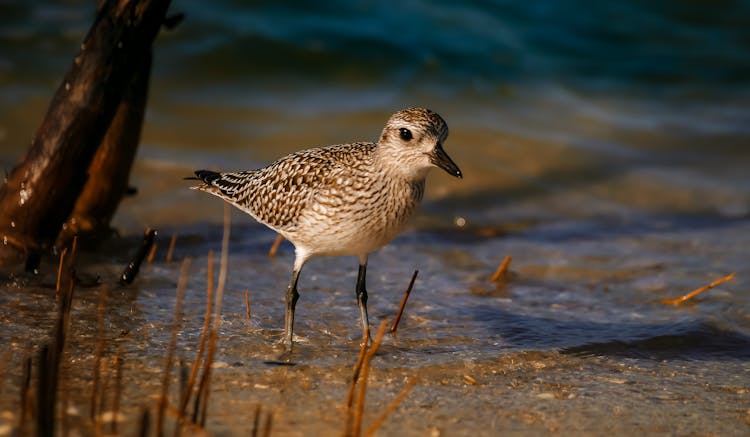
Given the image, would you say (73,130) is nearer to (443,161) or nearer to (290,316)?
(290,316)

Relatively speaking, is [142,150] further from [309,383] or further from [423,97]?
[309,383]

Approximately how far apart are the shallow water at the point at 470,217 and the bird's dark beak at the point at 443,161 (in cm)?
124

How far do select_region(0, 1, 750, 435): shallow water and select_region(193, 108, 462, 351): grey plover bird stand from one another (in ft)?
2.41

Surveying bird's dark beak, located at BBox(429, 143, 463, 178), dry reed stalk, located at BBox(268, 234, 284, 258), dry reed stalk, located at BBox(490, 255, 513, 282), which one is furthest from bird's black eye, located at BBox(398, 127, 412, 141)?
dry reed stalk, located at BBox(268, 234, 284, 258)

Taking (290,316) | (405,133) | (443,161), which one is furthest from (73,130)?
(443,161)

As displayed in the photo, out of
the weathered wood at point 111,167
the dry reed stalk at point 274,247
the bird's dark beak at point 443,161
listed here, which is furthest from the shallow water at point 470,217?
the bird's dark beak at point 443,161

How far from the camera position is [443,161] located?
6.42 meters

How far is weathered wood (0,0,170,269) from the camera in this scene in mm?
7473

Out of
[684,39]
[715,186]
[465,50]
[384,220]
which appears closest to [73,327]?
[384,220]

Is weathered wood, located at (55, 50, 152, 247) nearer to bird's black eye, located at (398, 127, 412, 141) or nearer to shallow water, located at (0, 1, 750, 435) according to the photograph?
shallow water, located at (0, 1, 750, 435)

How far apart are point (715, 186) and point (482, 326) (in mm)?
5834

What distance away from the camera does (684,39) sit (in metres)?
17.8

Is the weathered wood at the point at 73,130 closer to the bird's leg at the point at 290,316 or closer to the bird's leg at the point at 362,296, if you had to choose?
the bird's leg at the point at 290,316

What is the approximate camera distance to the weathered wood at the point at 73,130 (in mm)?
7473
